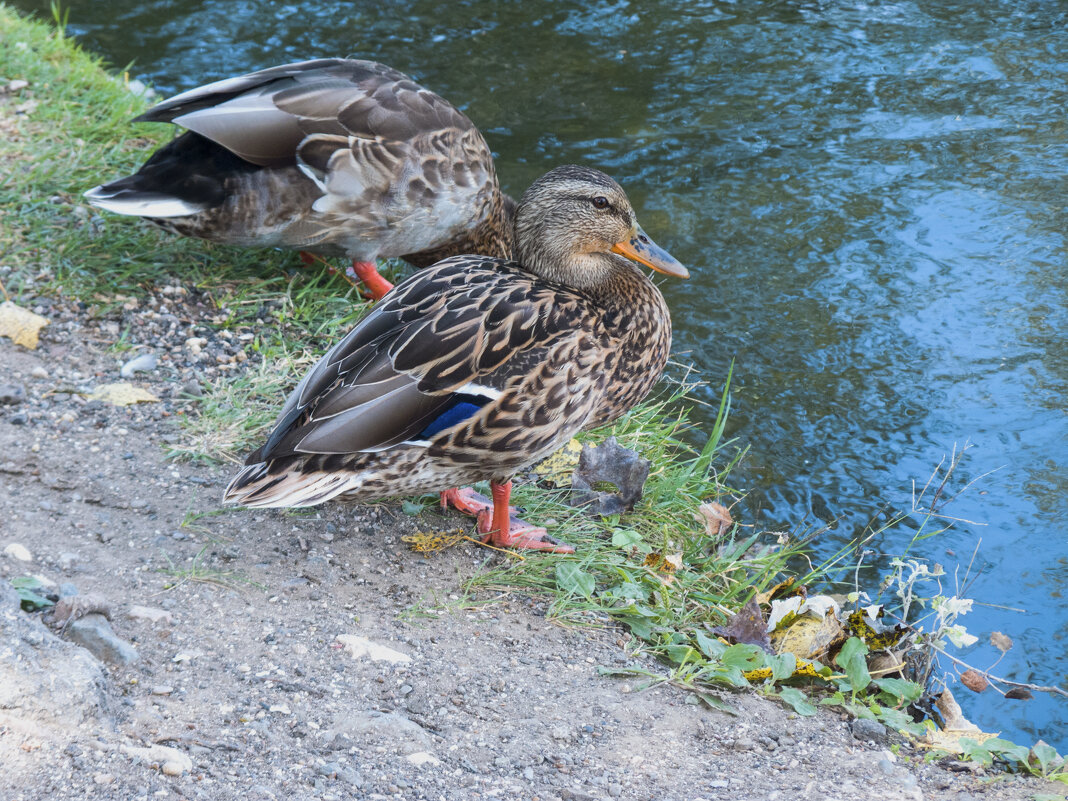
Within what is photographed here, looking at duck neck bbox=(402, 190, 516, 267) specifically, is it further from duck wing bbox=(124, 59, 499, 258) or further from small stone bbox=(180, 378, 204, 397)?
small stone bbox=(180, 378, 204, 397)

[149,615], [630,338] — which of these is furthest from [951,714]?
[149,615]

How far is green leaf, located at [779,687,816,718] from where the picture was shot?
2844mm

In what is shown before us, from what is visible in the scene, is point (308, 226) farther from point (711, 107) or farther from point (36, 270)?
point (711, 107)

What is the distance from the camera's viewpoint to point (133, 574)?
2.90m

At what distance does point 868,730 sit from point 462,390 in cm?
135

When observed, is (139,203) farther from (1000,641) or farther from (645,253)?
(1000,641)

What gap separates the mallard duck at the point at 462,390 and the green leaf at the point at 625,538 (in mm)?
155

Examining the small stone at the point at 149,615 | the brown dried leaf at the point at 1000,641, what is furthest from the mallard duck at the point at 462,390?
the brown dried leaf at the point at 1000,641

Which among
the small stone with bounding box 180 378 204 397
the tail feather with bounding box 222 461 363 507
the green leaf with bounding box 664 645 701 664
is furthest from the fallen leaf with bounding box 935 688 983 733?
the small stone with bounding box 180 378 204 397

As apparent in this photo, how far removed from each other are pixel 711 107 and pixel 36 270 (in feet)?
12.4

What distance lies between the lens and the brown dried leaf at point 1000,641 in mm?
3443

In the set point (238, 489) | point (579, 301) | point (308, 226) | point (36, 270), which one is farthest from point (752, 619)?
point (36, 270)

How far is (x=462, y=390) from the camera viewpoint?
3.03 meters

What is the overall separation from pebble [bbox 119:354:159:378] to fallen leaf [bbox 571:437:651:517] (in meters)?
1.52
